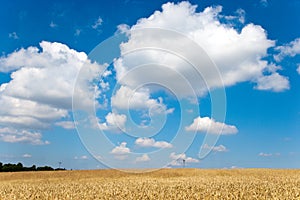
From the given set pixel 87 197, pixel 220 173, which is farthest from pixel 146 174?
pixel 87 197

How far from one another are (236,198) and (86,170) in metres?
50.0

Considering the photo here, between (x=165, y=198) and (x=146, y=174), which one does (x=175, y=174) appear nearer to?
(x=146, y=174)

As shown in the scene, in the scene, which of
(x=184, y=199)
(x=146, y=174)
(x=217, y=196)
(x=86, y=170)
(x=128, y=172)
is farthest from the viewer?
(x=86, y=170)

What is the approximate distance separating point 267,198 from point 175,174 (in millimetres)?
38225

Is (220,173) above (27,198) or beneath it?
above

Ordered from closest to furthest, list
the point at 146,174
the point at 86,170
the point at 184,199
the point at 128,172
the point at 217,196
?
the point at 184,199
the point at 217,196
the point at 146,174
the point at 128,172
the point at 86,170

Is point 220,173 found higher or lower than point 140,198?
higher

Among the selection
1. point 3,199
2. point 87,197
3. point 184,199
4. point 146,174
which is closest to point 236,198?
point 184,199

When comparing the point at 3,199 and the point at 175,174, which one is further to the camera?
the point at 175,174

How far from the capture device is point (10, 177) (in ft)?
211

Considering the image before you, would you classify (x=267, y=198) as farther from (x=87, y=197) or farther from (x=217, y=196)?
(x=87, y=197)

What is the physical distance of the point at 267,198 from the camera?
2323 cm

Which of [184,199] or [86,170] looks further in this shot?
[86,170]

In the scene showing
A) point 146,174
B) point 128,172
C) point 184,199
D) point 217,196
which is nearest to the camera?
point 184,199
